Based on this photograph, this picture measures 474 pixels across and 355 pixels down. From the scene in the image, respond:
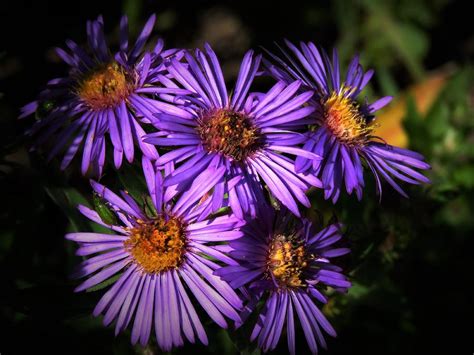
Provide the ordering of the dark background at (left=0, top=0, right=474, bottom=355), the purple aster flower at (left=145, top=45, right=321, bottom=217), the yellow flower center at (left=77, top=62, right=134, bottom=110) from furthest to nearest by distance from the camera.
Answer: the dark background at (left=0, top=0, right=474, bottom=355)
the yellow flower center at (left=77, top=62, right=134, bottom=110)
the purple aster flower at (left=145, top=45, right=321, bottom=217)

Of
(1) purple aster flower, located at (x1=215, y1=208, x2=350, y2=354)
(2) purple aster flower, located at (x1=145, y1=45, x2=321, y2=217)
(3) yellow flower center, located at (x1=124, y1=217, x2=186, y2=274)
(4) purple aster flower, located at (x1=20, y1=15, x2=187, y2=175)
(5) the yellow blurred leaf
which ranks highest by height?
(5) the yellow blurred leaf

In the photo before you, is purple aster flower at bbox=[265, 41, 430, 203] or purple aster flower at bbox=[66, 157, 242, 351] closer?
purple aster flower at bbox=[66, 157, 242, 351]

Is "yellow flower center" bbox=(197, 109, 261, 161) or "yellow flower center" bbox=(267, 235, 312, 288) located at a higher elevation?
"yellow flower center" bbox=(197, 109, 261, 161)

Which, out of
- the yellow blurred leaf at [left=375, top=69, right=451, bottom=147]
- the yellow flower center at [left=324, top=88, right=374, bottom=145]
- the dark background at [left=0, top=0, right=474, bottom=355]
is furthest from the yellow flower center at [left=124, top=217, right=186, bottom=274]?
the yellow blurred leaf at [left=375, top=69, right=451, bottom=147]

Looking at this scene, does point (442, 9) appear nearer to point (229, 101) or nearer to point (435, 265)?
point (435, 265)

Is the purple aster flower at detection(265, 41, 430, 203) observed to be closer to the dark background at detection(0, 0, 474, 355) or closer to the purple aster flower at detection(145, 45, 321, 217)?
the purple aster flower at detection(145, 45, 321, 217)

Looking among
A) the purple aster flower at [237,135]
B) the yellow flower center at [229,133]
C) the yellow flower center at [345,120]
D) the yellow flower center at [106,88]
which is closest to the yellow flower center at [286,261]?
the purple aster flower at [237,135]

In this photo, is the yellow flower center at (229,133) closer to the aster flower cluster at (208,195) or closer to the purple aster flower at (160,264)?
the aster flower cluster at (208,195)
